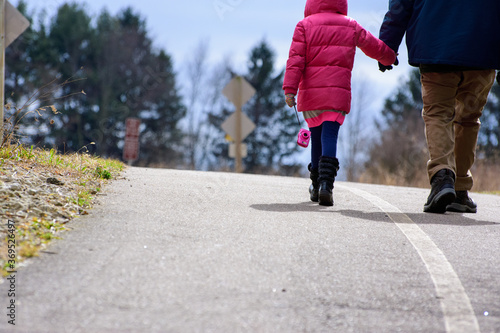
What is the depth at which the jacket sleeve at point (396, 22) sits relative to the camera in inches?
205

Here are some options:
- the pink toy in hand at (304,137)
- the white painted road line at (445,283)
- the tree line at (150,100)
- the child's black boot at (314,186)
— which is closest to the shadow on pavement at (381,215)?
the white painted road line at (445,283)

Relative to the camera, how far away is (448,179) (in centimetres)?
484

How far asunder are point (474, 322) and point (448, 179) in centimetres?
276

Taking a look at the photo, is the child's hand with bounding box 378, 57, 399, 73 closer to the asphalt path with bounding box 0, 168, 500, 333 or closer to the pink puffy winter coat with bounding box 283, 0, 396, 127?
the pink puffy winter coat with bounding box 283, 0, 396, 127

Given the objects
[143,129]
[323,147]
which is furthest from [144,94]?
[323,147]

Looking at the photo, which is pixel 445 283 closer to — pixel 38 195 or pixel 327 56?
pixel 38 195

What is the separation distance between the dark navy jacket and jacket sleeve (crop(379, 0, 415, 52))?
169 mm

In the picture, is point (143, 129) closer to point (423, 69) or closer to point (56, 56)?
point (56, 56)

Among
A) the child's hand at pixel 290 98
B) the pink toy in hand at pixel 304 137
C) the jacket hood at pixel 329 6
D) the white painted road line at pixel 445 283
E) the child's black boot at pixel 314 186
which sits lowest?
the white painted road line at pixel 445 283

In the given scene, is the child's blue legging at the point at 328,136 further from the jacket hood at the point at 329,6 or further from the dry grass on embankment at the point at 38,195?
the dry grass on embankment at the point at 38,195

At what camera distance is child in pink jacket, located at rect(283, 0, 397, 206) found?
530 cm

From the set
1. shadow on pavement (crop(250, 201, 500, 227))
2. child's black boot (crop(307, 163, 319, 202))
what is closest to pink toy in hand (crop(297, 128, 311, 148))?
child's black boot (crop(307, 163, 319, 202))

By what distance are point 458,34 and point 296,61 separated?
1.43 metres

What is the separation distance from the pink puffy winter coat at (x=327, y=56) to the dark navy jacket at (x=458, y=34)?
0.49 meters
